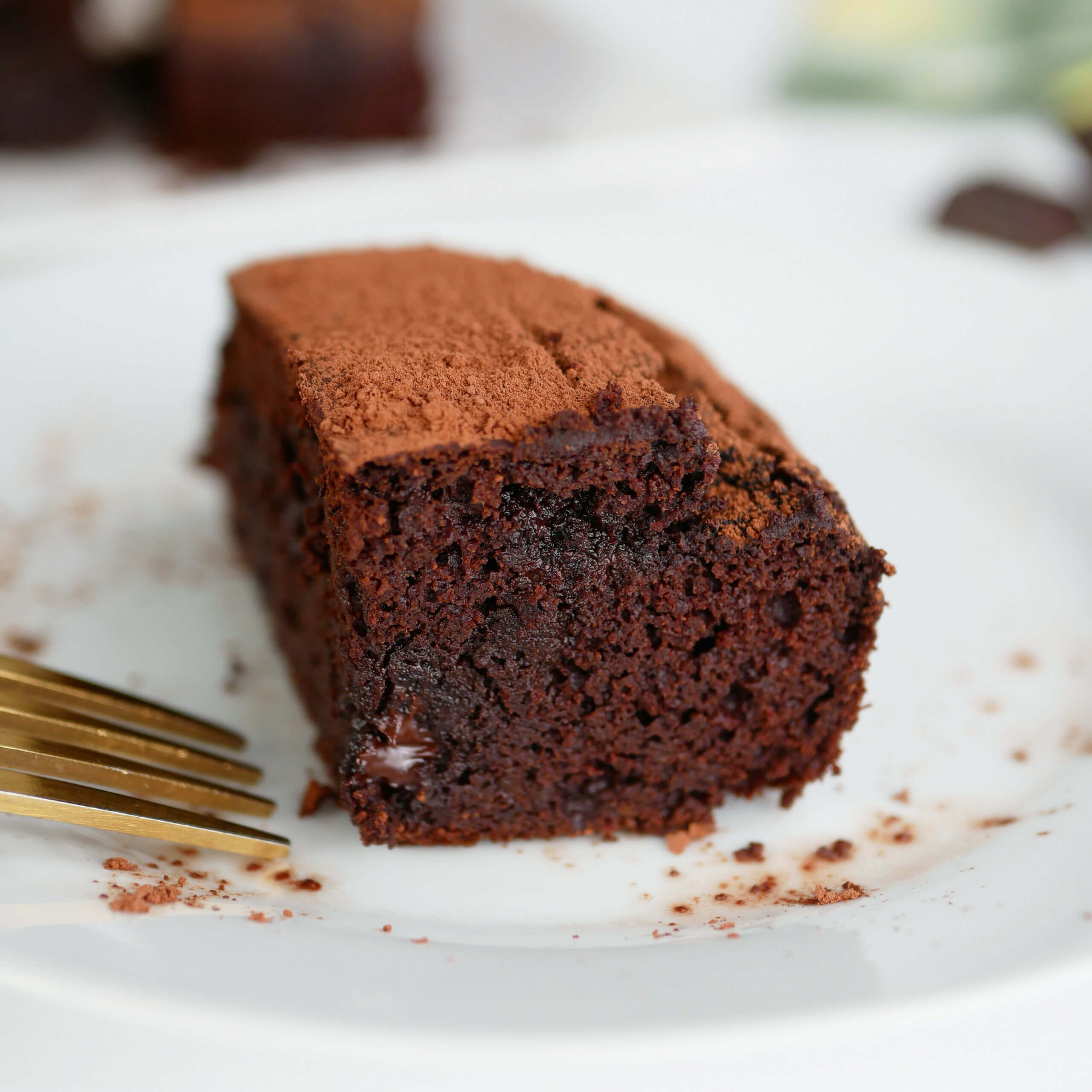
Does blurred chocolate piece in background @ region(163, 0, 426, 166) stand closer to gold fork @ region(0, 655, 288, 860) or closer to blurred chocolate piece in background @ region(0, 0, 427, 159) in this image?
blurred chocolate piece in background @ region(0, 0, 427, 159)

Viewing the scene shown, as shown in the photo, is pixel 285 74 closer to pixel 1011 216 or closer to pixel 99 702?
pixel 1011 216

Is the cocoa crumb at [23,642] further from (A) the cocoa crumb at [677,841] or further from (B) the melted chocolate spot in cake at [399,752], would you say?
(A) the cocoa crumb at [677,841]

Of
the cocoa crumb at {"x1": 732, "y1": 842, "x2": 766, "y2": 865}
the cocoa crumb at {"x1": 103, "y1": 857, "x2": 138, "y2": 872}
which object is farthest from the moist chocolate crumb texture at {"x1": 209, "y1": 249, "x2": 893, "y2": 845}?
the cocoa crumb at {"x1": 103, "y1": 857, "x2": 138, "y2": 872}

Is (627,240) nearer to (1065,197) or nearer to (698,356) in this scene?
(698,356)

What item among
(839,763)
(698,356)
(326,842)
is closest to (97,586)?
(326,842)

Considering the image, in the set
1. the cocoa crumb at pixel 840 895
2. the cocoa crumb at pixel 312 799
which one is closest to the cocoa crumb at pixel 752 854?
the cocoa crumb at pixel 840 895
